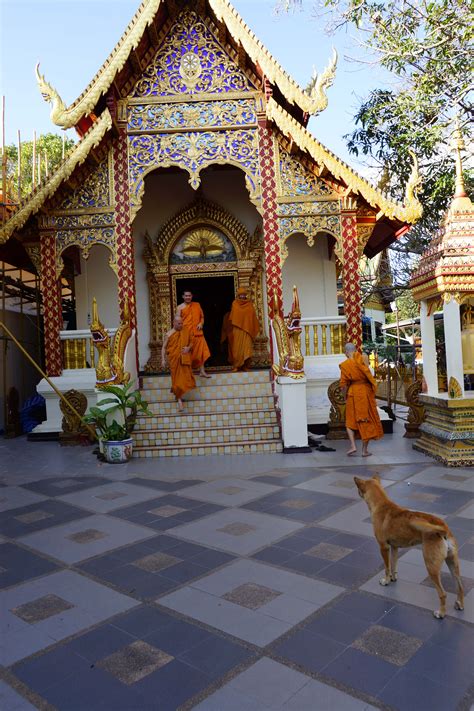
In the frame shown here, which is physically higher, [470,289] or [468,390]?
[470,289]

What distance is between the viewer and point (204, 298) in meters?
11.3

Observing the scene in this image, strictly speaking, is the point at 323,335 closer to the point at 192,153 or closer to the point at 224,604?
the point at 192,153

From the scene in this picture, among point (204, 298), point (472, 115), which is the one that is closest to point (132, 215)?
point (204, 298)

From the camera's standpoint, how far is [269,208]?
7.85 metres

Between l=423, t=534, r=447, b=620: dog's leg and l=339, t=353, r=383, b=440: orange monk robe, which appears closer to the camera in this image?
l=423, t=534, r=447, b=620: dog's leg

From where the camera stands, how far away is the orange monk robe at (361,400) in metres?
6.11

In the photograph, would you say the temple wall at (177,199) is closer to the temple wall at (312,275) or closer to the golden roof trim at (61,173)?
the temple wall at (312,275)

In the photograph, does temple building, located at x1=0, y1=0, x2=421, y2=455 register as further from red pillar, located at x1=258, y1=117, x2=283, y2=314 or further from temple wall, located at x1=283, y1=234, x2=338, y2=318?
temple wall, located at x1=283, y1=234, x2=338, y2=318

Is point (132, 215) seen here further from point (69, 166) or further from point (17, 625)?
point (17, 625)

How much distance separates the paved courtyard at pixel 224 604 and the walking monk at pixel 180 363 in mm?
2252

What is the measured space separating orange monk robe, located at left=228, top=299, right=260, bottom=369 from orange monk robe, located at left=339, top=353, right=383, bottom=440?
2523mm

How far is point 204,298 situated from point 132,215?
3.63 meters

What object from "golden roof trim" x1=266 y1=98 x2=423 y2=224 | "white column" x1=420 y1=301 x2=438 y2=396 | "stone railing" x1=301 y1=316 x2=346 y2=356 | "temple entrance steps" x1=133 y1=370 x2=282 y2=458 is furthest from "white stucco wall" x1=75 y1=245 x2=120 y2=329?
"white column" x1=420 y1=301 x2=438 y2=396

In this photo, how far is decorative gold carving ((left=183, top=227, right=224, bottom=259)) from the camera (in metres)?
9.55
